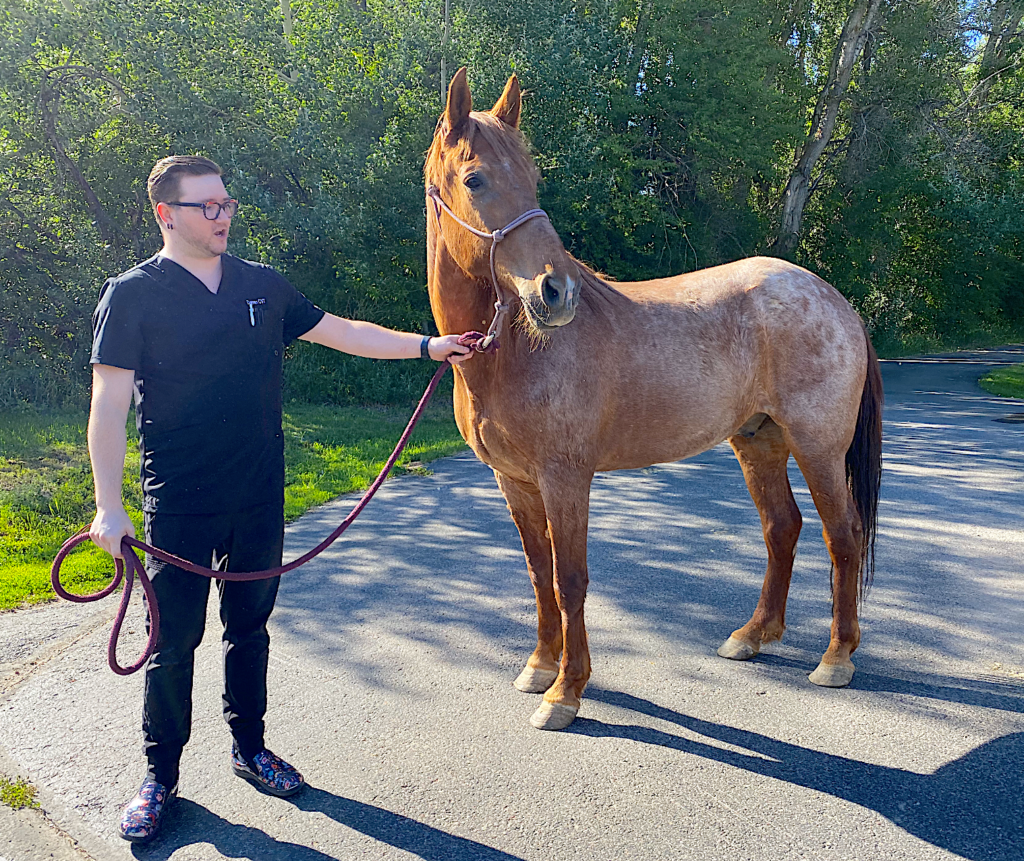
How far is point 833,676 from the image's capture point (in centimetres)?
351

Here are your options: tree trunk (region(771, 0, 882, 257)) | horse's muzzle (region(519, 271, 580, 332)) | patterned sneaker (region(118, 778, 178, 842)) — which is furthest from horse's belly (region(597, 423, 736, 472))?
tree trunk (region(771, 0, 882, 257))

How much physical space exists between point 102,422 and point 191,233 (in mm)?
645

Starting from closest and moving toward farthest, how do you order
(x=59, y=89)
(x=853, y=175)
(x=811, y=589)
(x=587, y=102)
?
1. (x=811, y=589)
2. (x=59, y=89)
3. (x=587, y=102)
4. (x=853, y=175)

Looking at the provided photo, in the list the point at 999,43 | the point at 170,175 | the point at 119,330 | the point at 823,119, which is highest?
the point at 999,43

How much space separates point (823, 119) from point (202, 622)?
71.3ft

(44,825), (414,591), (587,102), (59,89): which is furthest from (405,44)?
(44,825)

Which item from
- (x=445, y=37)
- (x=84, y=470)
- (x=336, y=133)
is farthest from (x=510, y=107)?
(x=445, y=37)

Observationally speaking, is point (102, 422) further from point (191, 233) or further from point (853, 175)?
point (853, 175)

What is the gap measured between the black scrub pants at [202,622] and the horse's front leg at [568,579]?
3.48ft

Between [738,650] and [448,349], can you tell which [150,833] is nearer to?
[448,349]

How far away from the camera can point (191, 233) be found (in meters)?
2.49

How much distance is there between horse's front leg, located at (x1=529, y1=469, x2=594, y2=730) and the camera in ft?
10.3

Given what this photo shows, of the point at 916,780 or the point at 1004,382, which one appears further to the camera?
the point at 1004,382

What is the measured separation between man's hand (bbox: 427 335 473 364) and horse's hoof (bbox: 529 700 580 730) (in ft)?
4.78
